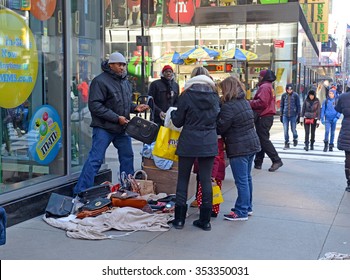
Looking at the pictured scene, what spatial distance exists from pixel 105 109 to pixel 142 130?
21.6 inches

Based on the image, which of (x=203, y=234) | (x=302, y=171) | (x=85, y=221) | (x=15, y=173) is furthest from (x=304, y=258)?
(x=302, y=171)

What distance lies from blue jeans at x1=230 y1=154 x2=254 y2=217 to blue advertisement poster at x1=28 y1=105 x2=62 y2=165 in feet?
8.05

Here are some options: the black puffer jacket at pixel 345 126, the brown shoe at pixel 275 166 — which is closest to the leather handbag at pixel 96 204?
the black puffer jacket at pixel 345 126

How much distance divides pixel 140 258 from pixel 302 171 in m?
6.18

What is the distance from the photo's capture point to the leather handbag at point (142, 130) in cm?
658

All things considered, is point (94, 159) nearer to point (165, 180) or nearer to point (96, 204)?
point (96, 204)

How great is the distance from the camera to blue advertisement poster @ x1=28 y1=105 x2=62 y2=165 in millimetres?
6621

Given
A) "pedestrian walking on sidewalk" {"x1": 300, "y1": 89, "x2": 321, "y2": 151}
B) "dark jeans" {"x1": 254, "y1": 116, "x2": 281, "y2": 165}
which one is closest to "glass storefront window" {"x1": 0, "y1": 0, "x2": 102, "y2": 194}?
"dark jeans" {"x1": 254, "y1": 116, "x2": 281, "y2": 165}

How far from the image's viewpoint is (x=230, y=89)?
591 cm

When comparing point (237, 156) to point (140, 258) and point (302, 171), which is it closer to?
point (140, 258)

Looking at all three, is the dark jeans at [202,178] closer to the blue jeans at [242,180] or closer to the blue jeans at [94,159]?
the blue jeans at [242,180]

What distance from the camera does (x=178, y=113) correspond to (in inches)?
219

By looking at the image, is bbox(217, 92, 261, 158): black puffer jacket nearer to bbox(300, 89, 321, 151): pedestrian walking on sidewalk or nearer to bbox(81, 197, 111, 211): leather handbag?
bbox(81, 197, 111, 211): leather handbag

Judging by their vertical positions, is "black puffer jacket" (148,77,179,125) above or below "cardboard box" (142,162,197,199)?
above
